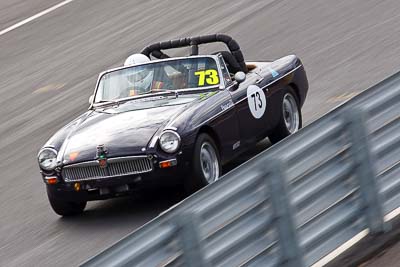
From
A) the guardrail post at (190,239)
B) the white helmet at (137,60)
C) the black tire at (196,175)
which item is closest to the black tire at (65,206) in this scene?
the black tire at (196,175)

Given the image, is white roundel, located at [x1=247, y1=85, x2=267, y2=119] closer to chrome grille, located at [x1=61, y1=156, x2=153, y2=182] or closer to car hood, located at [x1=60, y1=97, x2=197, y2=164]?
car hood, located at [x1=60, y1=97, x2=197, y2=164]

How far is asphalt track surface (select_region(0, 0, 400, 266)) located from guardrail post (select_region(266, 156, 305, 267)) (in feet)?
8.85

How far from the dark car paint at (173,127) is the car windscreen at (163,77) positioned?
215 millimetres

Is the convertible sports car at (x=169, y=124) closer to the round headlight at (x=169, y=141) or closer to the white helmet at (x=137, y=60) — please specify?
the round headlight at (x=169, y=141)

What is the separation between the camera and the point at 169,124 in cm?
1035

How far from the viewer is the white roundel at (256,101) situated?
11586 millimetres

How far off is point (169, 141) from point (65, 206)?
131 centimetres

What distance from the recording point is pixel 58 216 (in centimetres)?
1108

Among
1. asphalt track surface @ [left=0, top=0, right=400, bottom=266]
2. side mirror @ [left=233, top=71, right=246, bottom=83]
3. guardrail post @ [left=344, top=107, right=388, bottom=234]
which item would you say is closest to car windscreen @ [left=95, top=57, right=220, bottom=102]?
side mirror @ [left=233, top=71, right=246, bottom=83]

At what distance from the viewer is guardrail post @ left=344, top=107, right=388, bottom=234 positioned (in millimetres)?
8028

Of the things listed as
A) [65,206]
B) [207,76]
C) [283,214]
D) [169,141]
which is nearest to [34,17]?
[207,76]

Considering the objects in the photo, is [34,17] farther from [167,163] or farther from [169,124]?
[167,163]

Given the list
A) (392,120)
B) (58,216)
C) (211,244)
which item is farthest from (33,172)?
(211,244)

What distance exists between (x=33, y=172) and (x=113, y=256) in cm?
721
